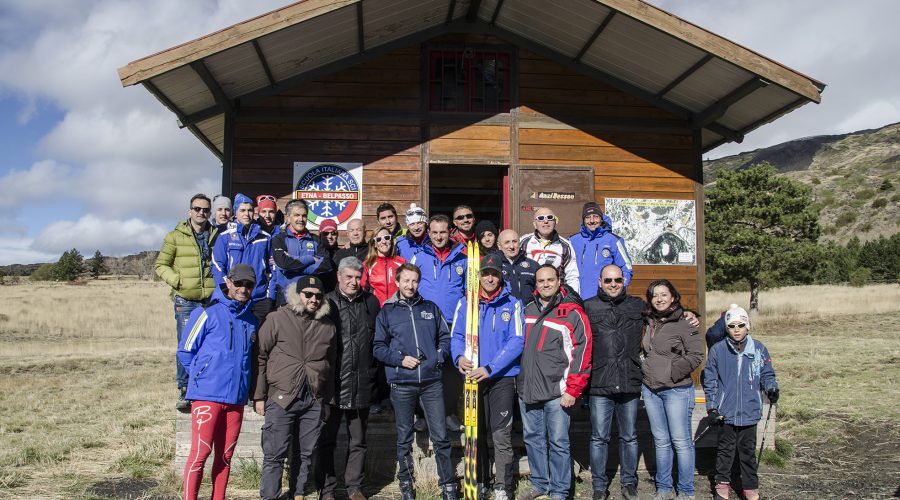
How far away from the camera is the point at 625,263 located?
6.45m

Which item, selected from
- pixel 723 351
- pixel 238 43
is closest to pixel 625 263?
pixel 723 351

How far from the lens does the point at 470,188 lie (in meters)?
11.3

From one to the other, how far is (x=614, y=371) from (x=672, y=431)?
69 cm

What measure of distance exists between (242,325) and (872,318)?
69.4ft

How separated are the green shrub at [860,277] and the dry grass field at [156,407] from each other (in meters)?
11.8

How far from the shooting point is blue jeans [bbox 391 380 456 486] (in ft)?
17.2

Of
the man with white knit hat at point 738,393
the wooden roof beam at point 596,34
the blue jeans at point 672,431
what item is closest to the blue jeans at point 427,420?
the blue jeans at point 672,431

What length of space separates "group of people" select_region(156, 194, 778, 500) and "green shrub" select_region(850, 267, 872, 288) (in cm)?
3354

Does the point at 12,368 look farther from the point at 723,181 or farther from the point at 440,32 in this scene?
the point at 723,181

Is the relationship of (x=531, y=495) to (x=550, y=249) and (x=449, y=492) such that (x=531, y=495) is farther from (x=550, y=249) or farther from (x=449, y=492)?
(x=550, y=249)

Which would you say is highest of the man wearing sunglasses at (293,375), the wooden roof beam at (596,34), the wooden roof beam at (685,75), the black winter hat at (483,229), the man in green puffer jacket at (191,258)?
the wooden roof beam at (596,34)

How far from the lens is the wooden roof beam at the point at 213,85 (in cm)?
682

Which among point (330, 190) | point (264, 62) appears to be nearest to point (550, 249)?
point (330, 190)

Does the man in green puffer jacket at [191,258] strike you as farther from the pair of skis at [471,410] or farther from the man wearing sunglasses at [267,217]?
the pair of skis at [471,410]
